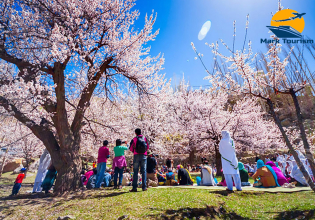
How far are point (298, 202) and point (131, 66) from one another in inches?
337

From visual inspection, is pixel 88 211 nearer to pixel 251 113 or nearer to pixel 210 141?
pixel 210 141

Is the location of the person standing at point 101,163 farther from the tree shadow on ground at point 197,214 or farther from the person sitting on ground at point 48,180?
the tree shadow on ground at point 197,214

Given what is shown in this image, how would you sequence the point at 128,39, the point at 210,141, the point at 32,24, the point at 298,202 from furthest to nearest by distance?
the point at 210,141 < the point at 128,39 < the point at 32,24 < the point at 298,202

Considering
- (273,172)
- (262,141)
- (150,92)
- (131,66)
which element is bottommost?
(273,172)

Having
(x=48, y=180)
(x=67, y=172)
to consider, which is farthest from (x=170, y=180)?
(x=48, y=180)

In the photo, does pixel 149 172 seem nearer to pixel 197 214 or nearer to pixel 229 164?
pixel 229 164

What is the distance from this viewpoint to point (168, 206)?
4805 millimetres

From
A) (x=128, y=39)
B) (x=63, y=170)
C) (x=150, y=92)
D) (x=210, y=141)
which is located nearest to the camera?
(x=63, y=170)

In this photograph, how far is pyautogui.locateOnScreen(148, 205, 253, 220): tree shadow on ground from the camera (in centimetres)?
425

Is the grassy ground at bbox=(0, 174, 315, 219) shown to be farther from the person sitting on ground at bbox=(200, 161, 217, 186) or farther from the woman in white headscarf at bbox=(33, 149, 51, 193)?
the woman in white headscarf at bbox=(33, 149, 51, 193)

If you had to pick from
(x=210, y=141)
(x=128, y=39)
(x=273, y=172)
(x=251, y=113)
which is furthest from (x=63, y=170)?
(x=251, y=113)

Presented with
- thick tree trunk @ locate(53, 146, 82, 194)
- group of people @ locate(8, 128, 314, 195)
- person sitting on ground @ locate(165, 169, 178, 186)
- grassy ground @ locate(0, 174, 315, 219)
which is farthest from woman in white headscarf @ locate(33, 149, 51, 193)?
person sitting on ground @ locate(165, 169, 178, 186)

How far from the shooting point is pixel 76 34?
744 cm

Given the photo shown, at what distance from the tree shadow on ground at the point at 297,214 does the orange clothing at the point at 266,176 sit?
2.70m
